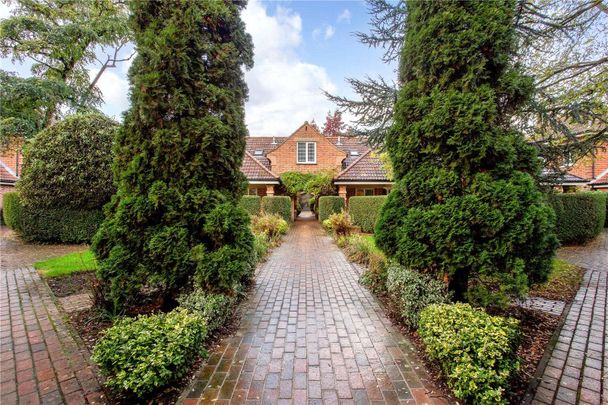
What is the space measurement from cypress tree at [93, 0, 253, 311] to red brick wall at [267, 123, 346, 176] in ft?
60.2

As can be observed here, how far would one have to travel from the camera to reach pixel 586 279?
21.3ft

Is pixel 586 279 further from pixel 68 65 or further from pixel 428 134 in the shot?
pixel 68 65

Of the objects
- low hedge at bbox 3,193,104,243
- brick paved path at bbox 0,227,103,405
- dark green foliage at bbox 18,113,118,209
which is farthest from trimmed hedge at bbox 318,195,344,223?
brick paved path at bbox 0,227,103,405

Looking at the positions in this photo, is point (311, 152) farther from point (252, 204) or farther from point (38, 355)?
point (38, 355)

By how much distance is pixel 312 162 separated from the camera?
22656 millimetres

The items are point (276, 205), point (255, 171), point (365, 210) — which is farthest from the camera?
point (255, 171)

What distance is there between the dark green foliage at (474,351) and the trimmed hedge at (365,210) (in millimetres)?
10355

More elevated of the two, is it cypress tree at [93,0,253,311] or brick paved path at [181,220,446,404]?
cypress tree at [93,0,253,311]

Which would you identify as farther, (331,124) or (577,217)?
(331,124)

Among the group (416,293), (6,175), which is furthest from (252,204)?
(6,175)

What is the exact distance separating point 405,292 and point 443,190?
158 cm

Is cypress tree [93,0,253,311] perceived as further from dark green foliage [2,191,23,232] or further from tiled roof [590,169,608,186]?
tiled roof [590,169,608,186]

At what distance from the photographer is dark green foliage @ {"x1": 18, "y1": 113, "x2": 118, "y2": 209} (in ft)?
31.2

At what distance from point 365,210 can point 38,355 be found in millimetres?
12910
